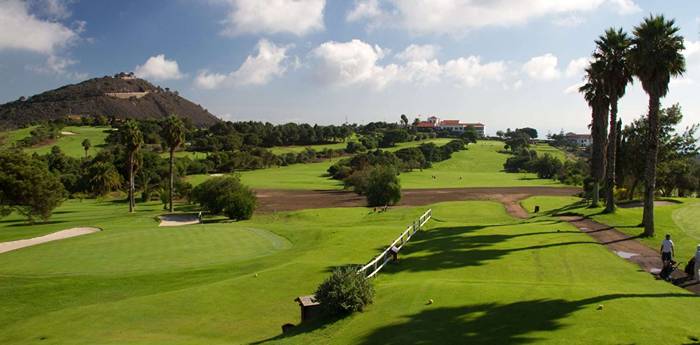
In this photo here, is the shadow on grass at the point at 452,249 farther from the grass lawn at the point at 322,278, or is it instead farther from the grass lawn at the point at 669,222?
the grass lawn at the point at 669,222

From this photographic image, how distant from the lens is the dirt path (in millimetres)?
20528

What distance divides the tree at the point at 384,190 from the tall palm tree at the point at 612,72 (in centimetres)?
3407

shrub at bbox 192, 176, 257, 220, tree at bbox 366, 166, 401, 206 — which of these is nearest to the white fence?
shrub at bbox 192, 176, 257, 220

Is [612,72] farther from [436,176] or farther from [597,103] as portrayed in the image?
[436,176]

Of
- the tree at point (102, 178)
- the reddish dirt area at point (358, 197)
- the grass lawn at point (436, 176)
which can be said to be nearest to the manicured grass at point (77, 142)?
Answer: the grass lawn at point (436, 176)

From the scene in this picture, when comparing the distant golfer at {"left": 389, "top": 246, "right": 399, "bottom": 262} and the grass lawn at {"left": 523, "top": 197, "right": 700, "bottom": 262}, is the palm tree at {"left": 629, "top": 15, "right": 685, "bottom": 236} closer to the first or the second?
the grass lawn at {"left": 523, "top": 197, "right": 700, "bottom": 262}

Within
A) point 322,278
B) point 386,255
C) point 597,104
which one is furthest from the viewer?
point 597,104

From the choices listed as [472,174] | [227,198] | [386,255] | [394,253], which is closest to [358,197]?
[227,198]

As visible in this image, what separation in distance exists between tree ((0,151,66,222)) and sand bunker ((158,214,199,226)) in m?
11.6

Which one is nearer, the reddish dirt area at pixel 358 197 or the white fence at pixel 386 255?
the white fence at pixel 386 255

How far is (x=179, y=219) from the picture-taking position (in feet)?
193

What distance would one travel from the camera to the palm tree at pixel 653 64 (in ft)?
95.8

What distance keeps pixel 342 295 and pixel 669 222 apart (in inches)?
1106

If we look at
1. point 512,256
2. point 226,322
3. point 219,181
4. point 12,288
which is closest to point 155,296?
point 226,322
